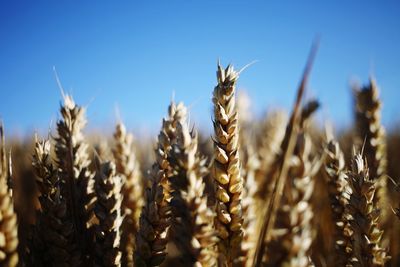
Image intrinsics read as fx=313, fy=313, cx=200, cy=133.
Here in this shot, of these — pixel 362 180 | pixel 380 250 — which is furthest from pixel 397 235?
pixel 362 180

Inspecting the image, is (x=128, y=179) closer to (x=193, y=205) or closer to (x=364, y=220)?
(x=193, y=205)

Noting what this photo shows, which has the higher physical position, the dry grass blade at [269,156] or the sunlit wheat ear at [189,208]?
the dry grass blade at [269,156]

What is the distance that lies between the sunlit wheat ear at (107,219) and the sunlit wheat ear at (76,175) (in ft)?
0.22

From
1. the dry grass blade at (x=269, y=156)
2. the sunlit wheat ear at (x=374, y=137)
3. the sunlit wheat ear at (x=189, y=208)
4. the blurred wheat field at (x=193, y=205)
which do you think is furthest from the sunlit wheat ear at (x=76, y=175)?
the sunlit wheat ear at (x=374, y=137)

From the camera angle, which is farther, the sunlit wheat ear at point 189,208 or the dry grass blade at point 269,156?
the dry grass blade at point 269,156

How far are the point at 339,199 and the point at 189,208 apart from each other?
0.87m

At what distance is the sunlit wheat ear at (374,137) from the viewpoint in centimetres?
197

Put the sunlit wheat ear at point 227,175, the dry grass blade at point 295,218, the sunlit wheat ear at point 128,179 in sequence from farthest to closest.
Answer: the sunlit wheat ear at point 128,179
the sunlit wheat ear at point 227,175
the dry grass blade at point 295,218

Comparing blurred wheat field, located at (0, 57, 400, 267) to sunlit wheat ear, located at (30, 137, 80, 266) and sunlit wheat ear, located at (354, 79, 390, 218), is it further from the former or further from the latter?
sunlit wheat ear, located at (354, 79, 390, 218)

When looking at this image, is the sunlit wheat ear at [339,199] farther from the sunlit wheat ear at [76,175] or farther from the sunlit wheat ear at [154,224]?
the sunlit wheat ear at [76,175]

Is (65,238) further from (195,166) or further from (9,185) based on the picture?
(195,166)

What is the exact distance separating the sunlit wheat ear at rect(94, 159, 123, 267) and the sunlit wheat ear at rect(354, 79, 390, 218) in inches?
57.6

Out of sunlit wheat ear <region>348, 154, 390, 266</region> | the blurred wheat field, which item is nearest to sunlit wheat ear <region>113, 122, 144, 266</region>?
the blurred wheat field

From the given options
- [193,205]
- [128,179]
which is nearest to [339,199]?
[193,205]
